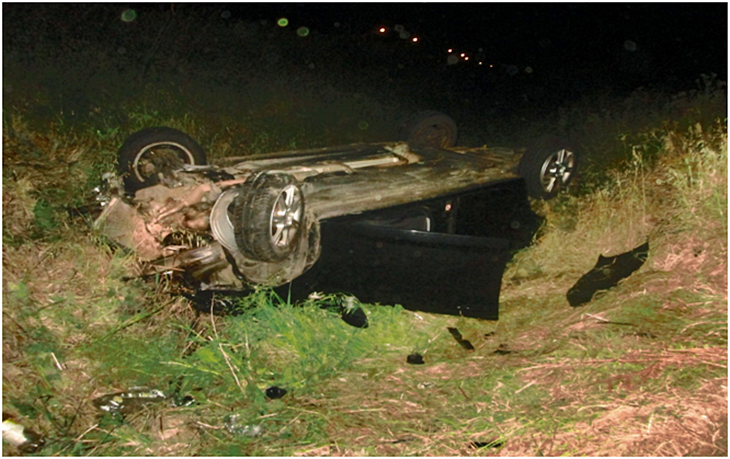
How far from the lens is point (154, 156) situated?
3779 mm

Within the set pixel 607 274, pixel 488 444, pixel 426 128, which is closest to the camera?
pixel 488 444

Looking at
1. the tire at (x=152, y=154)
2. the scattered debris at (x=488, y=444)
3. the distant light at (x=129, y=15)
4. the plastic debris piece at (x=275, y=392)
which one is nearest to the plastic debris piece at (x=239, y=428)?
the plastic debris piece at (x=275, y=392)

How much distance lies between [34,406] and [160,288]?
93cm

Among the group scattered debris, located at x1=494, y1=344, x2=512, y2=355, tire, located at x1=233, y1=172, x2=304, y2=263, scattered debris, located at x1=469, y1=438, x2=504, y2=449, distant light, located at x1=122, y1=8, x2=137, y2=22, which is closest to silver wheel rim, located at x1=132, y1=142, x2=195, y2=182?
tire, located at x1=233, y1=172, x2=304, y2=263

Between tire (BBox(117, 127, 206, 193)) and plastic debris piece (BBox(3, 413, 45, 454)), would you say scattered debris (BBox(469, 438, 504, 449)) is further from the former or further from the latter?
tire (BBox(117, 127, 206, 193))

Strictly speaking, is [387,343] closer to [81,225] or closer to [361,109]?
[81,225]

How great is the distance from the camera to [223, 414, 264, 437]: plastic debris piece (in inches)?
89.3

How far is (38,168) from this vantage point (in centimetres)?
338

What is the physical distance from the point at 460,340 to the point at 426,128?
3434 millimetres

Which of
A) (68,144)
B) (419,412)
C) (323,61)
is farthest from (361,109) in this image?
(419,412)

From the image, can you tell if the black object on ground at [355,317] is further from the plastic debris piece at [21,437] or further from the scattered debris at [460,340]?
the plastic debris piece at [21,437]

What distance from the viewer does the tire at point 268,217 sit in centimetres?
297

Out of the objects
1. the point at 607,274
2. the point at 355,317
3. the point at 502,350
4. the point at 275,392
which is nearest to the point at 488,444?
the point at 502,350

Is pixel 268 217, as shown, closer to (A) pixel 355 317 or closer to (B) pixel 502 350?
(A) pixel 355 317
